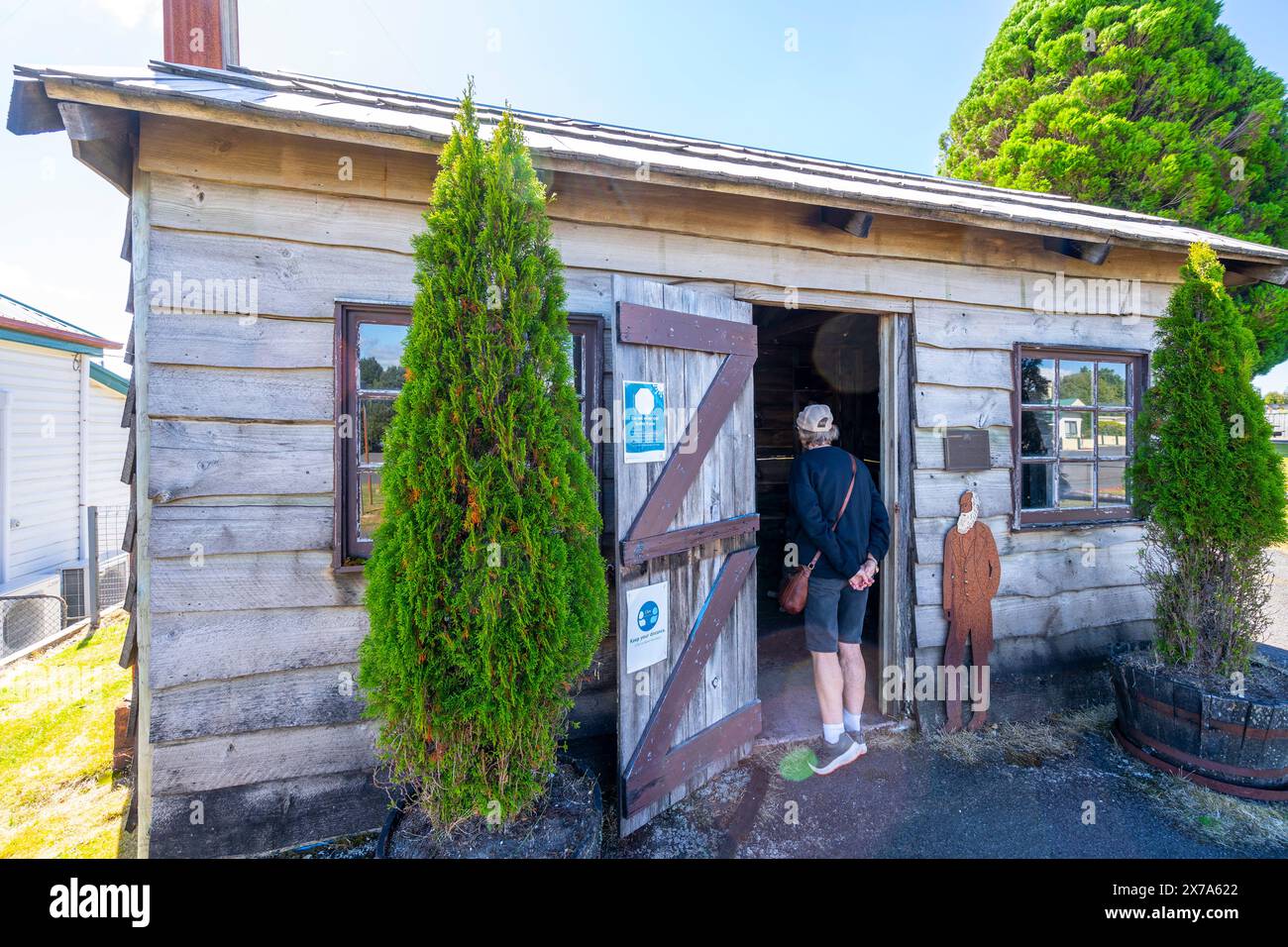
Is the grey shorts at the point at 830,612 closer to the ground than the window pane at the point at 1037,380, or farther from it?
closer to the ground

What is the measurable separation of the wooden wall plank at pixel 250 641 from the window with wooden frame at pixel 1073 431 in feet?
13.3

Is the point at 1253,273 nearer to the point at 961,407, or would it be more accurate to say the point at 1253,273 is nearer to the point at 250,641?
the point at 961,407

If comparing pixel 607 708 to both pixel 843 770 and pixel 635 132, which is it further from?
pixel 635 132

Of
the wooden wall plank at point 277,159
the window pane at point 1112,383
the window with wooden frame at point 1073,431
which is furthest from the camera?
the window pane at point 1112,383

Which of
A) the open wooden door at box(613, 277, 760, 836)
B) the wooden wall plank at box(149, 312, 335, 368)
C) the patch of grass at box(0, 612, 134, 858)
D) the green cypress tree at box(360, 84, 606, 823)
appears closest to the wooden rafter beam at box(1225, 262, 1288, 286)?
the open wooden door at box(613, 277, 760, 836)

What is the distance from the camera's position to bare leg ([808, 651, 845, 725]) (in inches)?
128

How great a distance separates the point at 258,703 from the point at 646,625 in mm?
1769

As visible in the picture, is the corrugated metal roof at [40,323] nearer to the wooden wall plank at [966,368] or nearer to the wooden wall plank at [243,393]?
the wooden wall plank at [243,393]

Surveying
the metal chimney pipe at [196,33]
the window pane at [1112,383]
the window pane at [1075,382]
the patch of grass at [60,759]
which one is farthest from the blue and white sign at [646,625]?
the metal chimney pipe at [196,33]

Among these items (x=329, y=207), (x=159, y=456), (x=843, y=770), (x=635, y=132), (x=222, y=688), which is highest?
(x=635, y=132)

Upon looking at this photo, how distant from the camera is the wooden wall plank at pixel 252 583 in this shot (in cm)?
254

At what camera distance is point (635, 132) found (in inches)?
173
